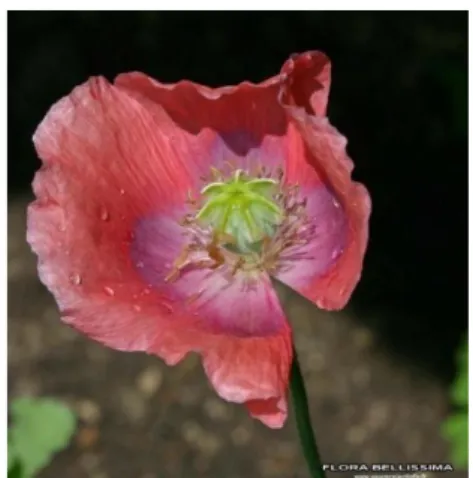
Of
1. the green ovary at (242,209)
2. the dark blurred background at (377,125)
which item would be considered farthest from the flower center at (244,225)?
the dark blurred background at (377,125)

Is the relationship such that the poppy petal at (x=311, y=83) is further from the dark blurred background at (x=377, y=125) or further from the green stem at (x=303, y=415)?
the dark blurred background at (x=377, y=125)

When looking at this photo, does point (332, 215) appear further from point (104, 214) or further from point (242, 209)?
point (104, 214)

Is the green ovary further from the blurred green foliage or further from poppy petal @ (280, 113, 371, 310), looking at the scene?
the blurred green foliage

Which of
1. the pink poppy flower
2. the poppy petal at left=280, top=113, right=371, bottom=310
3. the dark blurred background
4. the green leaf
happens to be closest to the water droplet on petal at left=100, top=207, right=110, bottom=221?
the pink poppy flower

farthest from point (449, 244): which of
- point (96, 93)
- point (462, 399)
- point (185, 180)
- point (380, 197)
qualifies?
point (96, 93)

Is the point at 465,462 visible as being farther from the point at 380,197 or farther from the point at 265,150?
the point at 265,150
